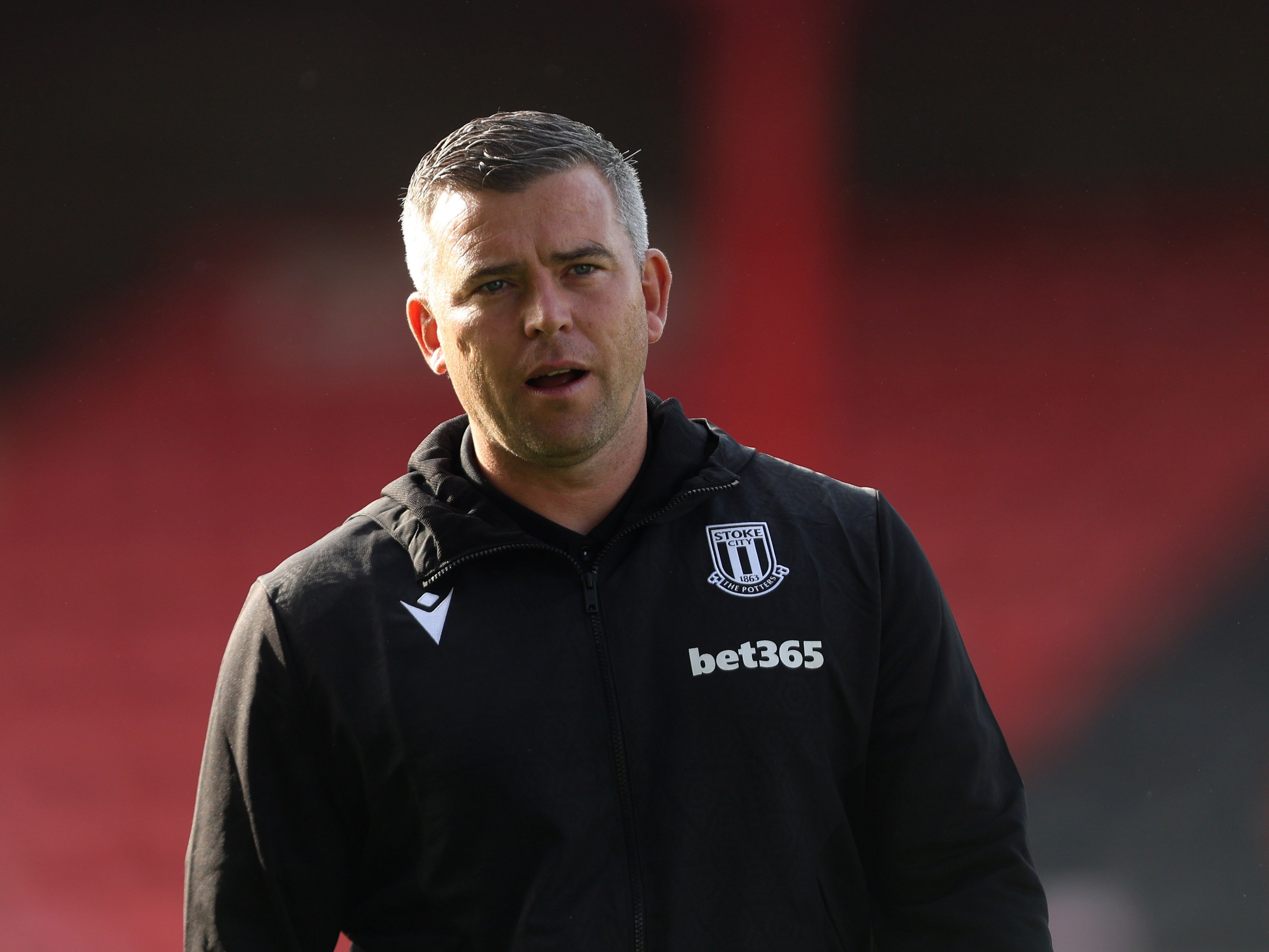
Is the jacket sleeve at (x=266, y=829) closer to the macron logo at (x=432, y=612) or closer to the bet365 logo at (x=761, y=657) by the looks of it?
the macron logo at (x=432, y=612)

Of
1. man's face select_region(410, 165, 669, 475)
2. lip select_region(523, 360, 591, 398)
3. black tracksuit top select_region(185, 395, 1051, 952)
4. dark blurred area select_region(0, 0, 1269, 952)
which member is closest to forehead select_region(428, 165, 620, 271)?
man's face select_region(410, 165, 669, 475)

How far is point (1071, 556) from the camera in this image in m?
3.12

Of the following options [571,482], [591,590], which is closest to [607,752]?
[591,590]

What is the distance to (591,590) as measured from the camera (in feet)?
4.44

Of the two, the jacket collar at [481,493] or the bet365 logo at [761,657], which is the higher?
the jacket collar at [481,493]

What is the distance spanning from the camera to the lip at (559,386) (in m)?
1.35

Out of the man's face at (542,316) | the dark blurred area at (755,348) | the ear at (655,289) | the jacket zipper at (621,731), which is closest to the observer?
the jacket zipper at (621,731)

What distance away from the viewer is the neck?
143cm

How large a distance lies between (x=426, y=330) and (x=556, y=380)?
0.24 metres

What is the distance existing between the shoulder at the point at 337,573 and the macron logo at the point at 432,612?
0.03 meters

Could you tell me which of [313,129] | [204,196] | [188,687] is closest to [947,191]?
[313,129]

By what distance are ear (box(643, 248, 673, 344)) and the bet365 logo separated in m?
0.41

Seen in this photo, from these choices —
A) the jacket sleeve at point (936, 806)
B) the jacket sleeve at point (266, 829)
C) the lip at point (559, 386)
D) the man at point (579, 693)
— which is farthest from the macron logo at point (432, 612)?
the jacket sleeve at point (936, 806)

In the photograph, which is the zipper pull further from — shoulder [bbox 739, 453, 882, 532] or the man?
shoulder [bbox 739, 453, 882, 532]
